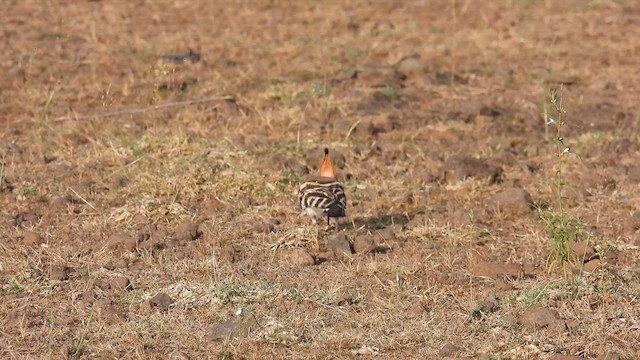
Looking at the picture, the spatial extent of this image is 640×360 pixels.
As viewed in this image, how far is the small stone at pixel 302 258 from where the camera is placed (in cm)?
680

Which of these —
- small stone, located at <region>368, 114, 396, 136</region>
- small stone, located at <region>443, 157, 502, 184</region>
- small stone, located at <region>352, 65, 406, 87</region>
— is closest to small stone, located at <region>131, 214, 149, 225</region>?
small stone, located at <region>443, 157, 502, 184</region>

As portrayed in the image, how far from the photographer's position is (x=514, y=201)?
790cm

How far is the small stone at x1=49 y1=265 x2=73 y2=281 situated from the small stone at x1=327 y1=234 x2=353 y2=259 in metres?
1.58

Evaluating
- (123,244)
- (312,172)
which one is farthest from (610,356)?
(312,172)

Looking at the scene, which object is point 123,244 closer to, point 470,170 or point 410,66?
point 470,170

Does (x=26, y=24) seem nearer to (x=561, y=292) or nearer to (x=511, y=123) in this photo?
(x=511, y=123)

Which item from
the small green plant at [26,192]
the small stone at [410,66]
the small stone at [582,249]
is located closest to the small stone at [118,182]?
the small green plant at [26,192]

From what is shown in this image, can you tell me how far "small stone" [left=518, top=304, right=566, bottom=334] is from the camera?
589 cm

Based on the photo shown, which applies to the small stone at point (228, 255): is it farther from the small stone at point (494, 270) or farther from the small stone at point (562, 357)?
the small stone at point (562, 357)

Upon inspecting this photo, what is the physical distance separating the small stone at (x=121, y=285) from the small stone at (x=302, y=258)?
100cm

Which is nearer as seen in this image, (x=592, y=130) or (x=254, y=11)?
(x=592, y=130)

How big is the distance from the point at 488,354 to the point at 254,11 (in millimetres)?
8755

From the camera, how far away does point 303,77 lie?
437 inches

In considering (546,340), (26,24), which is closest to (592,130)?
(546,340)
